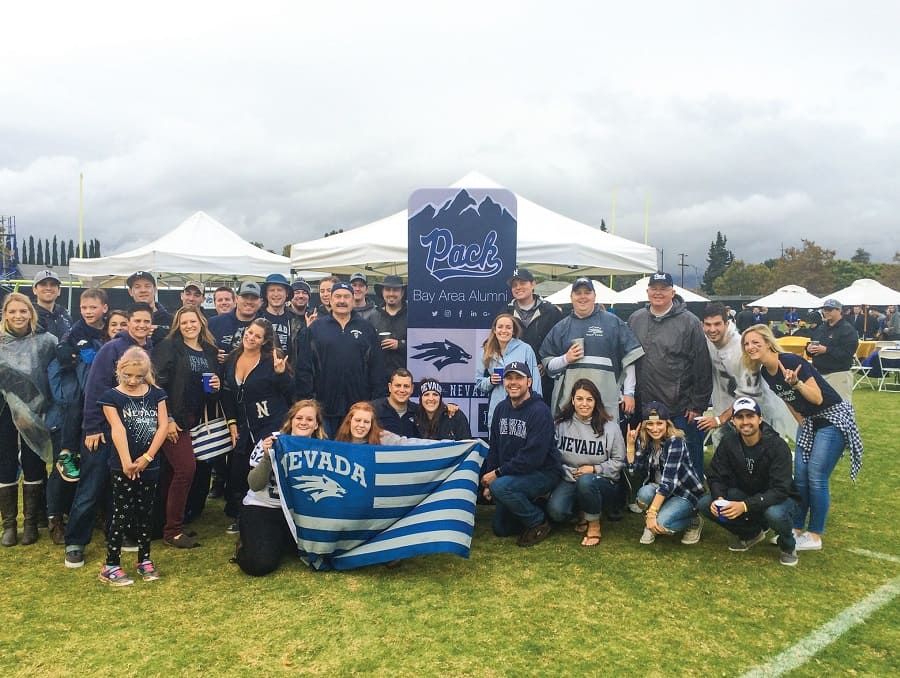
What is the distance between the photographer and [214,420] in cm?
494

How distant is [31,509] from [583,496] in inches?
159

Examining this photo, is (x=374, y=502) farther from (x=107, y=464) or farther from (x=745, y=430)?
(x=745, y=430)

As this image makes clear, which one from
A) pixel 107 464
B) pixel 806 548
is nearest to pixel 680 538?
pixel 806 548

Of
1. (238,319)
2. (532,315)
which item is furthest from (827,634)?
(238,319)

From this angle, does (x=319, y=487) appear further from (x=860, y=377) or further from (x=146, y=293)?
(x=860, y=377)

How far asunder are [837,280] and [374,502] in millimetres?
74152

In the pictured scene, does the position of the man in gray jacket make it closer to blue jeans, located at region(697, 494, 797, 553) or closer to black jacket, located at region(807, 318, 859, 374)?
blue jeans, located at region(697, 494, 797, 553)

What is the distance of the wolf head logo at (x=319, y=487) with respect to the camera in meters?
4.18

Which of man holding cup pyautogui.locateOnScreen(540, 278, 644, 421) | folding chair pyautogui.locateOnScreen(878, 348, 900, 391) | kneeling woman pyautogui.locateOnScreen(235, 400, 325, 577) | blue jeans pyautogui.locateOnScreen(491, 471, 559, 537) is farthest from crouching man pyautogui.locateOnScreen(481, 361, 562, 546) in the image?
folding chair pyautogui.locateOnScreen(878, 348, 900, 391)

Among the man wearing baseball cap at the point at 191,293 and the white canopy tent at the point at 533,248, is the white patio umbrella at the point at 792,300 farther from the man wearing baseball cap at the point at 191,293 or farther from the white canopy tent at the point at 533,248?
the man wearing baseball cap at the point at 191,293

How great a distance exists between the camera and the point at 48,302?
5121mm

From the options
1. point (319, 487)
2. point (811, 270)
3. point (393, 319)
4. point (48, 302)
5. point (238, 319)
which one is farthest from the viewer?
point (811, 270)

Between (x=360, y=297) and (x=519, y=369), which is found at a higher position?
(x=360, y=297)

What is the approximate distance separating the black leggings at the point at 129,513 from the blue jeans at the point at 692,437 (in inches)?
149
